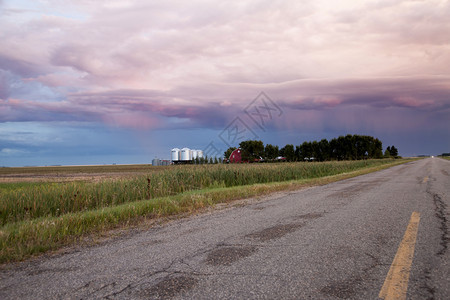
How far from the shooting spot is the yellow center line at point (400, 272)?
300cm

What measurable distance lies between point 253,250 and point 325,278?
4.30 ft

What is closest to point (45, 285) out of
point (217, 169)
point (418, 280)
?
point (418, 280)

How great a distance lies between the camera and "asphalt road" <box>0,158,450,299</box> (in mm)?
3152

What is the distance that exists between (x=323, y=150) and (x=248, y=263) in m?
95.4

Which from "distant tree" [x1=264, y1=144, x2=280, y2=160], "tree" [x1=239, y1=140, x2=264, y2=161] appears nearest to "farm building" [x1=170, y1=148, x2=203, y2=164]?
"tree" [x1=239, y1=140, x2=264, y2=161]

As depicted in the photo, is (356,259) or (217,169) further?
(217,169)

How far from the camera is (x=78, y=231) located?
6289mm

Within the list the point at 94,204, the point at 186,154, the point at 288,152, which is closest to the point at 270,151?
the point at 288,152

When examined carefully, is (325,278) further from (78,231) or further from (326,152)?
(326,152)

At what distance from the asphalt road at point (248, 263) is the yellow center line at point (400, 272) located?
0.06 meters

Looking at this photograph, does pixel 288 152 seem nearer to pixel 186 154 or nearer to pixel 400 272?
pixel 186 154

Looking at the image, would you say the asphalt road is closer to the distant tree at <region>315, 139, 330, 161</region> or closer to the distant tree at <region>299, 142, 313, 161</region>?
the distant tree at <region>315, 139, 330, 161</region>

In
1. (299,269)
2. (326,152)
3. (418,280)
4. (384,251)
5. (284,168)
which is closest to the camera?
(418,280)

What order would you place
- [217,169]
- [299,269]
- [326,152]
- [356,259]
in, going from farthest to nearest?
1. [326,152]
2. [217,169]
3. [356,259]
4. [299,269]
